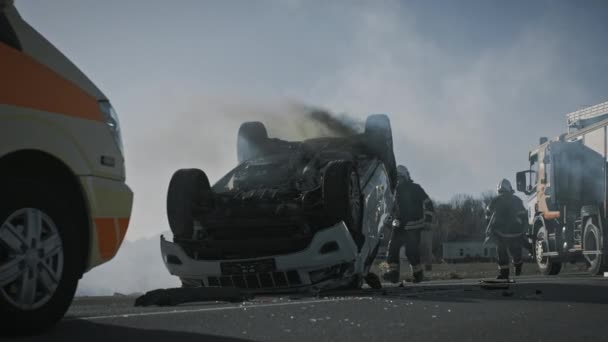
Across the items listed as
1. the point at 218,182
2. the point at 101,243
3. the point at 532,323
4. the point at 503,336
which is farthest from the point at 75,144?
the point at 218,182

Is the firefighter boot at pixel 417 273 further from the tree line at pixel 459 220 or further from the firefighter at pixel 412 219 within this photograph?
the tree line at pixel 459 220

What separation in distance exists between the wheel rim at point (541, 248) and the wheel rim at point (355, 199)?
33.5ft

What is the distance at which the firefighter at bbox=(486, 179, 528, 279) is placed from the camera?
49.2 ft

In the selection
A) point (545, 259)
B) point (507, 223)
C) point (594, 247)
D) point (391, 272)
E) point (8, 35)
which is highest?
point (8, 35)

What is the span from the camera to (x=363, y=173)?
31.7ft

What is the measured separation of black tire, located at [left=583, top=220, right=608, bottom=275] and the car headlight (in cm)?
1316

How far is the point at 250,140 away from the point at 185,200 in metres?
2.08

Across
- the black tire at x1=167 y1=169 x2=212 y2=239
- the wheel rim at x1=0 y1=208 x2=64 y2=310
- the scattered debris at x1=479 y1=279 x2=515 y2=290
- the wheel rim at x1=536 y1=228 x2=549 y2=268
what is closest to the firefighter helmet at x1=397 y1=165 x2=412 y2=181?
the scattered debris at x1=479 y1=279 x2=515 y2=290

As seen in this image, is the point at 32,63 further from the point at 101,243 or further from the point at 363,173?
the point at 363,173

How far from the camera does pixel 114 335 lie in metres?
4.12

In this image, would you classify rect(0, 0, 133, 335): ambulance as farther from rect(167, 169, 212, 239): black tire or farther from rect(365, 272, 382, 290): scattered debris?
rect(365, 272, 382, 290): scattered debris

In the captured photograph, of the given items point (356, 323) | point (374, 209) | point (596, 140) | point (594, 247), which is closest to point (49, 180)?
point (356, 323)

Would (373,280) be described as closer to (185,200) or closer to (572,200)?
(185,200)

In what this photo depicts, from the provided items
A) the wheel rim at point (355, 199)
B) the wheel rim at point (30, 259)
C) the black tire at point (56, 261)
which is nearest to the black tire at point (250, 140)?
the wheel rim at point (355, 199)
